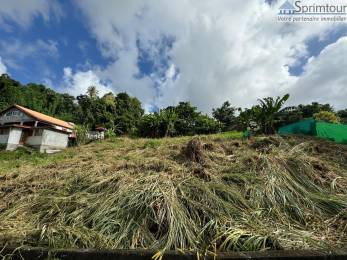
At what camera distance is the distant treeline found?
541 inches

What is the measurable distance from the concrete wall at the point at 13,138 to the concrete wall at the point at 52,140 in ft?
8.35

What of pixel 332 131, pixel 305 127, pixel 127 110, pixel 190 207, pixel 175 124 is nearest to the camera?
pixel 190 207

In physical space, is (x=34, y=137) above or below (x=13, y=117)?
below

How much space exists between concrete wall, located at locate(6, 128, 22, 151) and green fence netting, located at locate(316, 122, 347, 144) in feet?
71.2

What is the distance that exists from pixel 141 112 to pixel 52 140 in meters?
19.7

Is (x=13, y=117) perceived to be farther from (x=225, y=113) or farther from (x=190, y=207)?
(x=190, y=207)

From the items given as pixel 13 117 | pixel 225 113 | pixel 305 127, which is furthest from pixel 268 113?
pixel 13 117

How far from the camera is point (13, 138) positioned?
20484 millimetres

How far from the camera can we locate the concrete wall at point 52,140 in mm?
20281

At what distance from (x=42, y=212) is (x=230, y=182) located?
106 inches

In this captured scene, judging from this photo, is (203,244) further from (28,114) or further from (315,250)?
(28,114)

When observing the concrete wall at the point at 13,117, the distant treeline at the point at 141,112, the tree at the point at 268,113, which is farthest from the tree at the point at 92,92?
the tree at the point at 268,113

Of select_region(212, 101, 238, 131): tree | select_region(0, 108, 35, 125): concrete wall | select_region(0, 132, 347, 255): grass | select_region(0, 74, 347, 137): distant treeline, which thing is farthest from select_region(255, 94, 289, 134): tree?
select_region(0, 108, 35, 125): concrete wall

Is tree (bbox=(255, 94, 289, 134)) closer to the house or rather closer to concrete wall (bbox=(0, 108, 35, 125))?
the house
